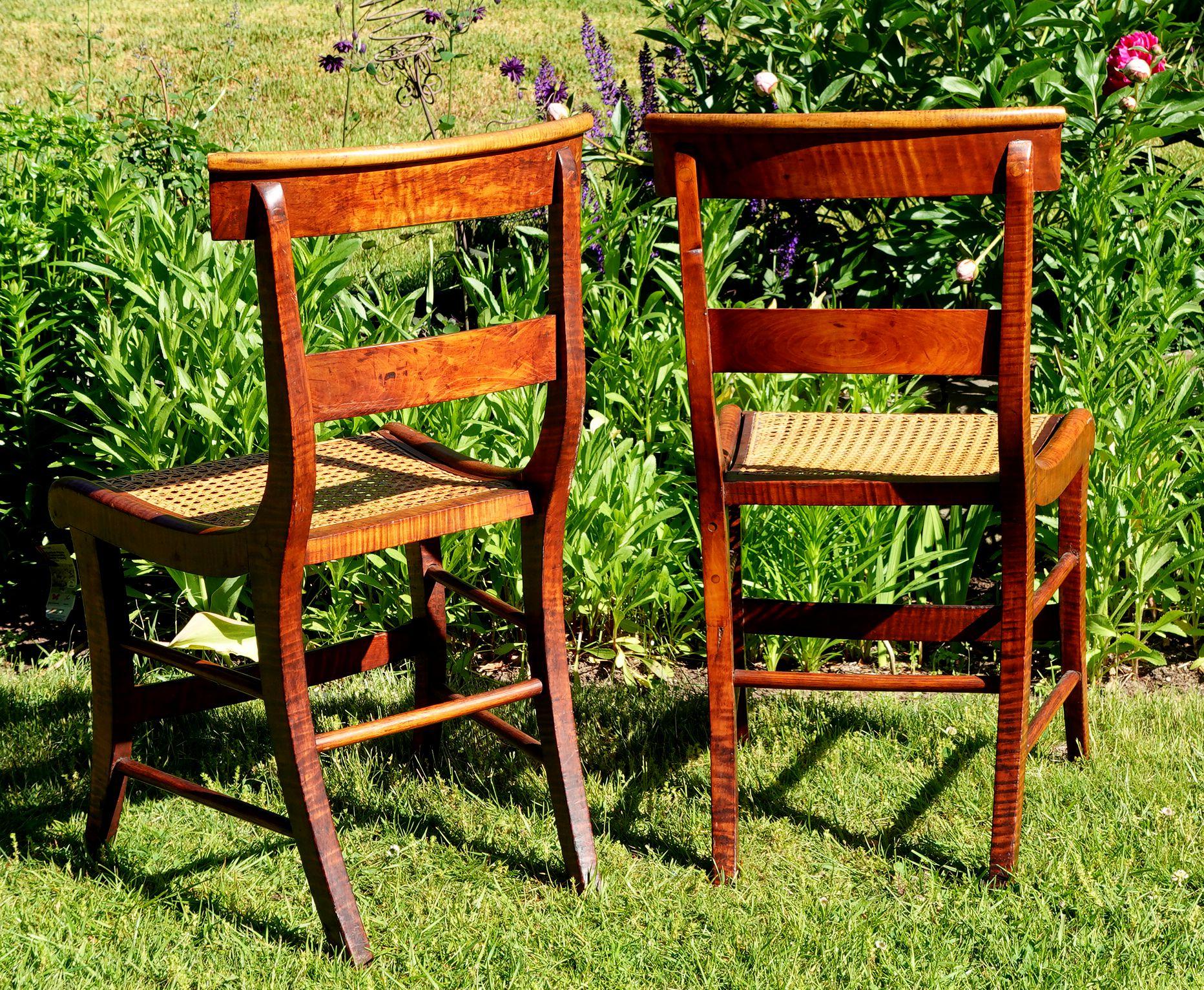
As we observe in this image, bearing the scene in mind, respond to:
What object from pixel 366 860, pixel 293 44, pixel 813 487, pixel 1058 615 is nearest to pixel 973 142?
pixel 813 487

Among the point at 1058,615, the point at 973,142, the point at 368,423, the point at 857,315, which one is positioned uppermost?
the point at 973,142

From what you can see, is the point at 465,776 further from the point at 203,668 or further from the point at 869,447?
the point at 869,447

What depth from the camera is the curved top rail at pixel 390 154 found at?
181 centimetres

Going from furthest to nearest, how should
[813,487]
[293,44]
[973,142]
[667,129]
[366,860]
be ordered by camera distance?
[293,44], [366,860], [813,487], [667,129], [973,142]

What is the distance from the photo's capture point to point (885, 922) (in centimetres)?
235

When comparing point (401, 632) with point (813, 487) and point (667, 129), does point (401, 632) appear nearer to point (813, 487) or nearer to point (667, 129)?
point (813, 487)

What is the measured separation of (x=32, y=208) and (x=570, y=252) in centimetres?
219

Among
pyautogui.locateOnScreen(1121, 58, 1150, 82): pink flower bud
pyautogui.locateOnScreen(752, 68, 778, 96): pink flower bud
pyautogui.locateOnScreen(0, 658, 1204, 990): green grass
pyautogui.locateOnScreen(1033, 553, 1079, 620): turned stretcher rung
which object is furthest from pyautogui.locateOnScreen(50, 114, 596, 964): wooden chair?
pyautogui.locateOnScreen(1121, 58, 1150, 82): pink flower bud

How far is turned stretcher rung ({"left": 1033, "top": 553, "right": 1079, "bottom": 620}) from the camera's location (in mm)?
2482

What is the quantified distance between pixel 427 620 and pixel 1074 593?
1.34 meters

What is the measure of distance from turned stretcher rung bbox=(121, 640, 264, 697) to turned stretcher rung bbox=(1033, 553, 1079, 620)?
1.34 meters

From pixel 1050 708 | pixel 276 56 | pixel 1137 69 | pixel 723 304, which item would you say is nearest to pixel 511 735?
pixel 1050 708

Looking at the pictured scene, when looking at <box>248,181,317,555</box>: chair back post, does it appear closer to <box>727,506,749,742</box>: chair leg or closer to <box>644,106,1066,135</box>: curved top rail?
<box>644,106,1066,135</box>: curved top rail

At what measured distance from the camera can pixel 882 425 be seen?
2.73 meters
